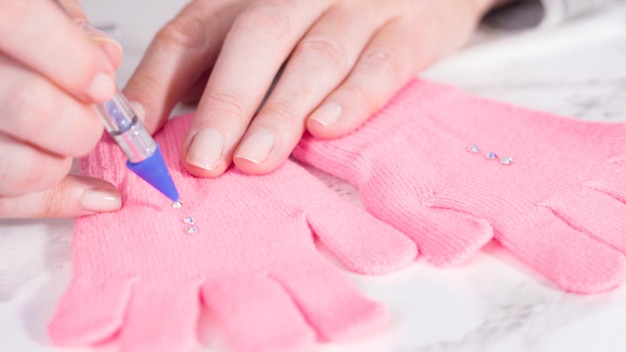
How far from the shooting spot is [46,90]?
616 mm

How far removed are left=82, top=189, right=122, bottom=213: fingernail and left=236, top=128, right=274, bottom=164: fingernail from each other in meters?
0.14

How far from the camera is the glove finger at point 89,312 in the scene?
58cm

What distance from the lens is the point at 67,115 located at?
63 cm

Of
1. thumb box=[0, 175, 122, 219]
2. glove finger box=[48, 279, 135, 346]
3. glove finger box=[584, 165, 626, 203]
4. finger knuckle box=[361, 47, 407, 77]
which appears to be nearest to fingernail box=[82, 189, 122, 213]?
thumb box=[0, 175, 122, 219]

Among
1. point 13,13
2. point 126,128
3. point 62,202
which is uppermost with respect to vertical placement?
point 13,13

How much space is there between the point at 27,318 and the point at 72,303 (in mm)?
55

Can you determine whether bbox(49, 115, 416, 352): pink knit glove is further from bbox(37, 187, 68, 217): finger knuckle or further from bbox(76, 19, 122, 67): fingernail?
bbox(76, 19, 122, 67): fingernail

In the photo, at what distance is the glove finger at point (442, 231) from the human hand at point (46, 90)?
0.99 ft

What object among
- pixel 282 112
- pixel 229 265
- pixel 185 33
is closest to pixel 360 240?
pixel 229 265

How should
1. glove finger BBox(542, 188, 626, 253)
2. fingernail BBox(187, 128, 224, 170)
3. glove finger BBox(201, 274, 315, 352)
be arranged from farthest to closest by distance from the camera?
fingernail BBox(187, 128, 224, 170) → glove finger BBox(542, 188, 626, 253) → glove finger BBox(201, 274, 315, 352)

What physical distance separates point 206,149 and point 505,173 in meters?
0.32

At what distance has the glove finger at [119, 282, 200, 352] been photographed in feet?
1.84

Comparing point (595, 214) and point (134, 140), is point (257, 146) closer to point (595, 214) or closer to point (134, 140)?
point (134, 140)

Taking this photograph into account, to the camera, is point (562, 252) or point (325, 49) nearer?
point (562, 252)
